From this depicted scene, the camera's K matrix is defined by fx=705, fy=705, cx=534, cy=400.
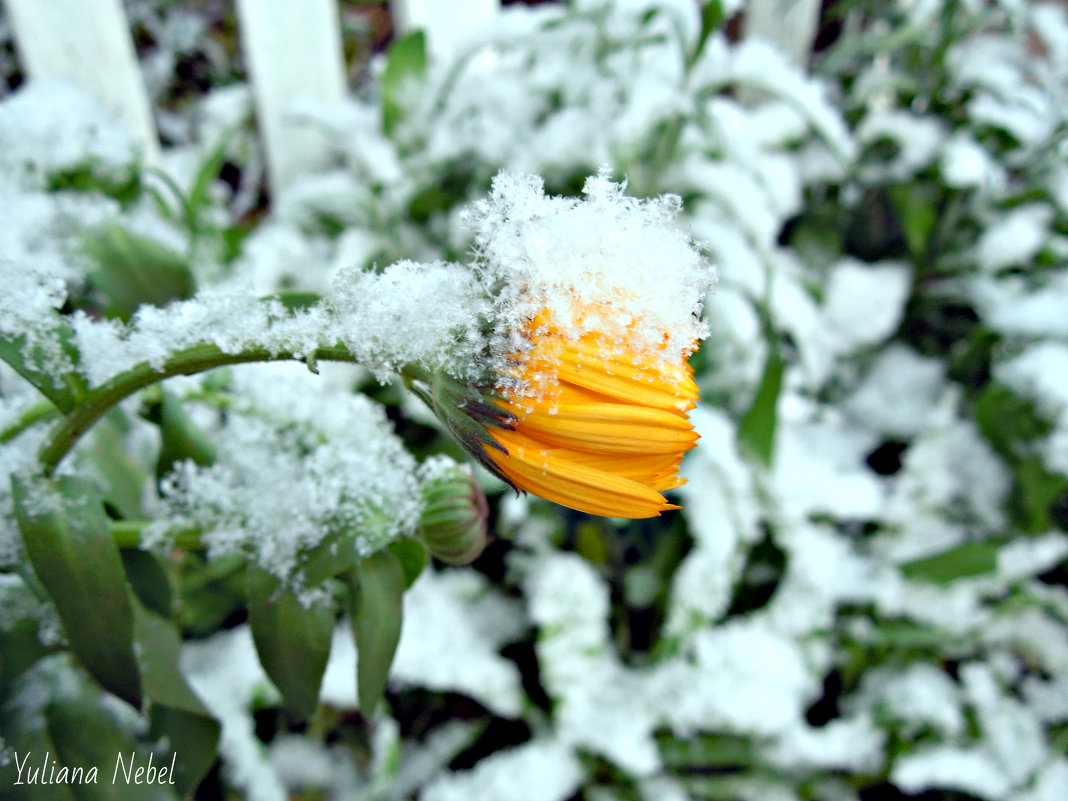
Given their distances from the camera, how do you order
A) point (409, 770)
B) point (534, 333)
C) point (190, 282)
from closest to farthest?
point (534, 333) < point (190, 282) < point (409, 770)

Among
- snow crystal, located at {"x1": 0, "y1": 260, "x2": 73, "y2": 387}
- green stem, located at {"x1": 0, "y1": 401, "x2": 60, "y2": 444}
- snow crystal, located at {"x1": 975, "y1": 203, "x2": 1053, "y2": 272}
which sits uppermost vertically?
snow crystal, located at {"x1": 975, "y1": 203, "x2": 1053, "y2": 272}

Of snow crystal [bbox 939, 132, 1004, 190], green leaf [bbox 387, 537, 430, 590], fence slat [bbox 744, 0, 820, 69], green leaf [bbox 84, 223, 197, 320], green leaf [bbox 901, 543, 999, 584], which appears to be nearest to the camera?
green leaf [bbox 387, 537, 430, 590]

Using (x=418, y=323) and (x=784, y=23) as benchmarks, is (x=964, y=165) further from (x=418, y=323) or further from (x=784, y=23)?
(x=418, y=323)

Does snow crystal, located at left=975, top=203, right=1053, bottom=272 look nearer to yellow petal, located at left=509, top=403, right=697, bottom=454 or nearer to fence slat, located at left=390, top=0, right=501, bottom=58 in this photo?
fence slat, located at left=390, top=0, right=501, bottom=58

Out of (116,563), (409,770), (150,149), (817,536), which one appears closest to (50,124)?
(150,149)

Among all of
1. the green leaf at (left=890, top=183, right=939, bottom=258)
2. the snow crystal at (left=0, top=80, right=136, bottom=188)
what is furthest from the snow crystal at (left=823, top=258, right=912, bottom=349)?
the snow crystal at (left=0, top=80, right=136, bottom=188)

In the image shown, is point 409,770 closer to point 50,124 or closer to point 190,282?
point 190,282
